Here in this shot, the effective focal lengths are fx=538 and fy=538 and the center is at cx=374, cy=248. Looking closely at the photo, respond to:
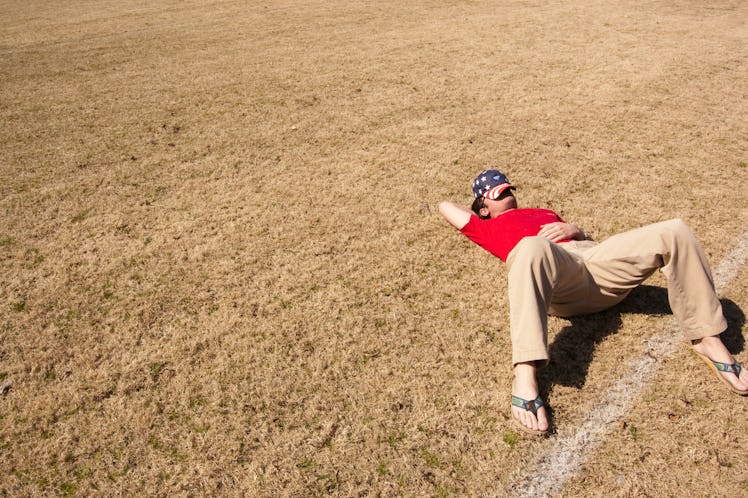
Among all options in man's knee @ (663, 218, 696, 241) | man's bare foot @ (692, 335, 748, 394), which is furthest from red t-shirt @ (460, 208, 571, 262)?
man's bare foot @ (692, 335, 748, 394)

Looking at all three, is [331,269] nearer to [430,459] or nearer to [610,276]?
[430,459]

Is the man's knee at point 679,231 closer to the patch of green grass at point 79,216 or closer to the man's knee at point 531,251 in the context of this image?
the man's knee at point 531,251

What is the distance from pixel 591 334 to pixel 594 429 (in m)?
0.86

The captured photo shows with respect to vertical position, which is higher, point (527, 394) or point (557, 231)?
point (557, 231)

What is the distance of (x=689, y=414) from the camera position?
3.16 meters

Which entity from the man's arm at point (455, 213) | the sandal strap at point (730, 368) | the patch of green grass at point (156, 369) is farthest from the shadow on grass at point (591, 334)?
the patch of green grass at point (156, 369)

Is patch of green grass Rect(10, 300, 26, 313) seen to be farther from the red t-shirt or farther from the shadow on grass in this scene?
the shadow on grass

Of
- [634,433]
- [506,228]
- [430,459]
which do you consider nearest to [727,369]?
[634,433]

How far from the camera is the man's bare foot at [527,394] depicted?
309cm

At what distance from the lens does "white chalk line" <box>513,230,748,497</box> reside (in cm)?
285

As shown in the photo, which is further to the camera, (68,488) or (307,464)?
(307,464)

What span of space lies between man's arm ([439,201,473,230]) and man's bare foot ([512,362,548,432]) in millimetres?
1792

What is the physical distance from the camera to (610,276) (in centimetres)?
362

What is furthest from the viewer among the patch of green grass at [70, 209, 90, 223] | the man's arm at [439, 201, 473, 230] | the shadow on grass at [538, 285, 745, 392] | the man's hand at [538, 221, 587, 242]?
the patch of green grass at [70, 209, 90, 223]
